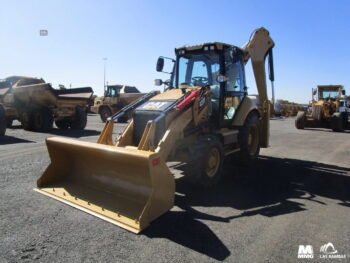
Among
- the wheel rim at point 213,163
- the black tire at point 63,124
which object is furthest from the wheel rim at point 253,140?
the black tire at point 63,124

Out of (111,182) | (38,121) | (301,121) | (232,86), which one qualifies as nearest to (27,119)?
(38,121)

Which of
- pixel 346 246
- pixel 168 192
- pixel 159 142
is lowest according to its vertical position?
pixel 346 246

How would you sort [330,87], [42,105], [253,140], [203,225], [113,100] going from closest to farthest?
1. [203,225]
2. [253,140]
3. [42,105]
4. [330,87]
5. [113,100]

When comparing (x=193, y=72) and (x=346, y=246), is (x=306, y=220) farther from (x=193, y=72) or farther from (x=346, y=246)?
(x=193, y=72)

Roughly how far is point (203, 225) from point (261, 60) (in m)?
5.09

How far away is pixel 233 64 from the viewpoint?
7332 mm

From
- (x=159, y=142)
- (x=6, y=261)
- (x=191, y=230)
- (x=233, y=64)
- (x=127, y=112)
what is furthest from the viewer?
(x=233, y=64)

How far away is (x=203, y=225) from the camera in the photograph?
431 centimetres

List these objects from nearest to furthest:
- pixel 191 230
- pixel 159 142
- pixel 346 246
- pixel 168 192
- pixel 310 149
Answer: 1. pixel 346 246
2. pixel 191 230
3. pixel 168 192
4. pixel 159 142
5. pixel 310 149

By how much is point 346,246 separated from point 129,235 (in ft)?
8.01

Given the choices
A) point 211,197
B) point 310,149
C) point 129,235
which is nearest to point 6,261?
point 129,235

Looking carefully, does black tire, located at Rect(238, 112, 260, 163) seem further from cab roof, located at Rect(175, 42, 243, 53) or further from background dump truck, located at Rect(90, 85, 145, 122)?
background dump truck, located at Rect(90, 85, 145, 122)

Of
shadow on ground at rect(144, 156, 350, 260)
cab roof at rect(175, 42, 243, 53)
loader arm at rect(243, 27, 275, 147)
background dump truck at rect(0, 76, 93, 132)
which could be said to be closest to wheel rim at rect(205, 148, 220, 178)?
shadow on ground at rect(144, 156, 350, 260)

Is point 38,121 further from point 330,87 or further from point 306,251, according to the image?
point 330,87
